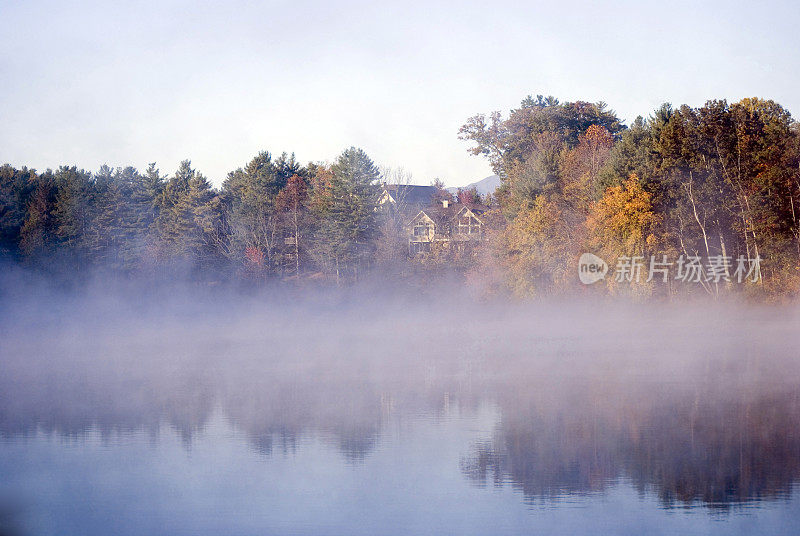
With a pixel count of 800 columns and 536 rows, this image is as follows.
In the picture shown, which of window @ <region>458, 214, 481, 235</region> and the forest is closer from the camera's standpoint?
the forest

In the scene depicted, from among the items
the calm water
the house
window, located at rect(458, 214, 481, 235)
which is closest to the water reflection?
the calm water

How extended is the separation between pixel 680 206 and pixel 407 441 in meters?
33.7

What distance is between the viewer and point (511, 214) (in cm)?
5250

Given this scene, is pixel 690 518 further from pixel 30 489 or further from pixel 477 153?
pixel 477 153

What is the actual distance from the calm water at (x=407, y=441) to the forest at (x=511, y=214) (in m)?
15.8

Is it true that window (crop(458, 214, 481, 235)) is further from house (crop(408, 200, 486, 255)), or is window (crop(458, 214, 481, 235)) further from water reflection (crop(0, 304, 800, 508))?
water reflection (crop(0, 304, 800, 508))

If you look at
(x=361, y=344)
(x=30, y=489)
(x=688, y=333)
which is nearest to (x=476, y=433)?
(x=30, y=489)

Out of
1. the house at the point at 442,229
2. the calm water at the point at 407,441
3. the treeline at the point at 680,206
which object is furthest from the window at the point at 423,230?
the calm water at the point at 407,441

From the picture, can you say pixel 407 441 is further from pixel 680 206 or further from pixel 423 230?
pixel 423 230

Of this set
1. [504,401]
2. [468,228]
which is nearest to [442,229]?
[468,228]

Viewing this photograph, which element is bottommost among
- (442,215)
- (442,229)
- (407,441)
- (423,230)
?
(407,441)

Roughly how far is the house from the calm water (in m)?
29.4

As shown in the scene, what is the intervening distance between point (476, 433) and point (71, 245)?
160 ft

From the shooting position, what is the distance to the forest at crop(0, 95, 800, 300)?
42906mm
